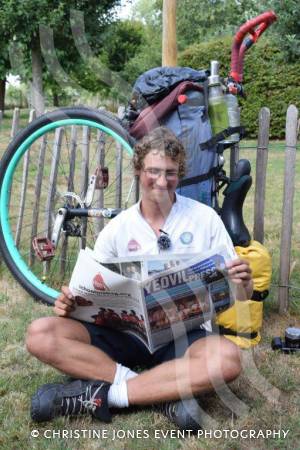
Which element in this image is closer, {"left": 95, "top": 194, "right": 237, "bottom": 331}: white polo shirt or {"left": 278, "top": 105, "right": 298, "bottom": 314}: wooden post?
{"left": 95, "top": 194, "right": 237, "bottom": 331}: white polo shirt

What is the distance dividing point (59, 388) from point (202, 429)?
0.56 m

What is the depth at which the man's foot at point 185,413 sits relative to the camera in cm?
208

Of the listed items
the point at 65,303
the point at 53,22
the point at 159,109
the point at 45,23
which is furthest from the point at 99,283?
the point at 45,23

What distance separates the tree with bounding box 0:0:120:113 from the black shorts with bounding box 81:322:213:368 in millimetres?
9581

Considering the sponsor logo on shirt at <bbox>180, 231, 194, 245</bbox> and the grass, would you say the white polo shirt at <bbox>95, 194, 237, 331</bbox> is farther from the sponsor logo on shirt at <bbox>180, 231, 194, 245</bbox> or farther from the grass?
the grass

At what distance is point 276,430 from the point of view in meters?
2.09

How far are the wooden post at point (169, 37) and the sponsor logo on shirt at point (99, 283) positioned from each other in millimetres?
4223

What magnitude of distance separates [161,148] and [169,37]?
13.5ft

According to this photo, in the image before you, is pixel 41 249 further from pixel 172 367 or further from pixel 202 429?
pixel 202 429

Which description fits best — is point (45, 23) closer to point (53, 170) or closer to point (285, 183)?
point (53, 170)

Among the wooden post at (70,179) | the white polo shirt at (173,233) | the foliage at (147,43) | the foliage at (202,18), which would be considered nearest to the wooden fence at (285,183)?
the white polo shirt at (173,233)

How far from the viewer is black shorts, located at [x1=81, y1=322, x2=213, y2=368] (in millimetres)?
2344

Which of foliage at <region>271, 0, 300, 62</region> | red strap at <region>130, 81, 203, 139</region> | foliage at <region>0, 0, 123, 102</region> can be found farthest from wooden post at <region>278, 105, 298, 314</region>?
foliage at <region>0, 0, 123, 102</region>

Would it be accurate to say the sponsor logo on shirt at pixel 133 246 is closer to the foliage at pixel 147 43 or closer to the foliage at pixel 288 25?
the foliage at pixel 288 25
